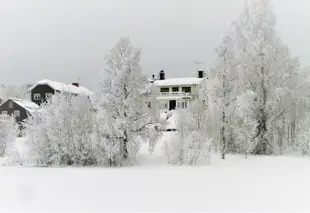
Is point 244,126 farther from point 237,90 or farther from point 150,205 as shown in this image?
point 150,205

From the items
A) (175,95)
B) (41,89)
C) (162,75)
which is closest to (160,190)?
(41,89)

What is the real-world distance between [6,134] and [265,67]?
798 cm

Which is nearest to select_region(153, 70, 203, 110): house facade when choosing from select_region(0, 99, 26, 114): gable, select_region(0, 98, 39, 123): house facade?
select_region(0, 98, 39, 123): house facade

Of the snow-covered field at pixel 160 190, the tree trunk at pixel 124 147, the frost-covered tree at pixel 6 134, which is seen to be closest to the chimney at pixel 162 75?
the frost-covered tree at pixel 6 134

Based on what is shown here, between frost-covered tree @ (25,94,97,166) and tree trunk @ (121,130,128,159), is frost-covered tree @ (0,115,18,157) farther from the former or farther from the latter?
tree trunk @ (121,130,128,159)

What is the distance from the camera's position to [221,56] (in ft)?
30.4

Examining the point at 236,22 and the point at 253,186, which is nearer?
the point at 253,186

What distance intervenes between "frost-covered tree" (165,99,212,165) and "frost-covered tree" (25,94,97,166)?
208 cm

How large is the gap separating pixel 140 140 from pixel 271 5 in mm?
6019

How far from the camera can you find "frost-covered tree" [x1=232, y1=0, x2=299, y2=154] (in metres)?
9.98

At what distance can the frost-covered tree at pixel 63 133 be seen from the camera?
8344 millimetres

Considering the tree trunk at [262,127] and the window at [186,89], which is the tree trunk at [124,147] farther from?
the window at [186,89]

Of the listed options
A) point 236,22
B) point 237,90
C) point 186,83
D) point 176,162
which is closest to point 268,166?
point 176,162

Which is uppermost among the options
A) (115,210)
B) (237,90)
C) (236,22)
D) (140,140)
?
(236,22)
